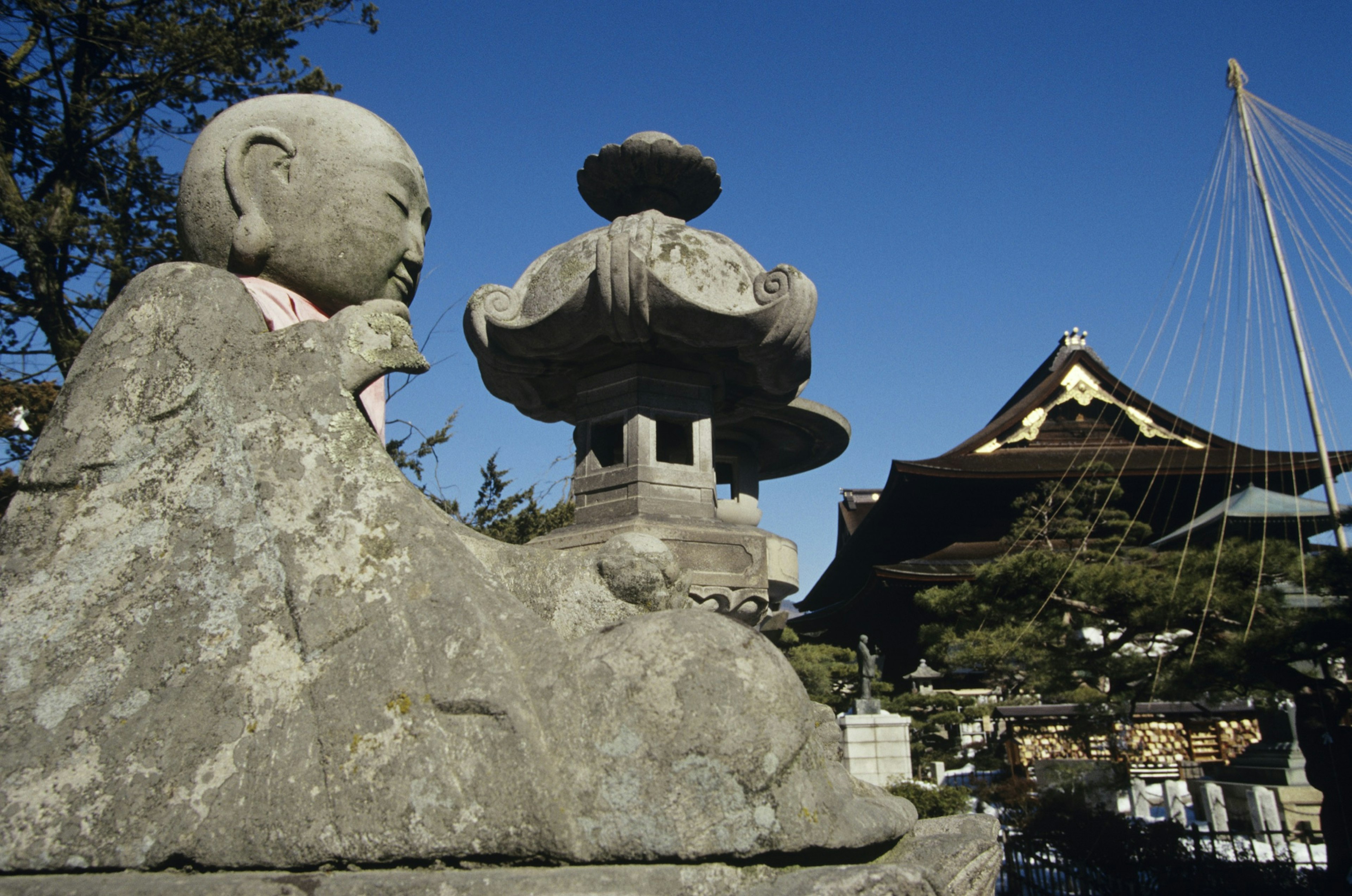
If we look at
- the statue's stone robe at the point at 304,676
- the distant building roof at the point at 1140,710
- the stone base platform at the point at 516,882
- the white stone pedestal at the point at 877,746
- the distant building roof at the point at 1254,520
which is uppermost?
the distant building roof at the point at 1254,520

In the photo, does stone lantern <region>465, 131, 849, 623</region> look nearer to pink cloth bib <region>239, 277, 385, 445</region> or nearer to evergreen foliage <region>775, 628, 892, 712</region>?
pink cloth bib <region>239, 277, 385, 445</region>

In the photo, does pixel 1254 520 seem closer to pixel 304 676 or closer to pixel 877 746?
pixel 877 746

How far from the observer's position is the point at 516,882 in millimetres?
1188

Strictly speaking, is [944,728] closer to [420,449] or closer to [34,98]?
[420,449]

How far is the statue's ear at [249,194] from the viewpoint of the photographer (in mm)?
1906

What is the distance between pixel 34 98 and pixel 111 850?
33.9 feet

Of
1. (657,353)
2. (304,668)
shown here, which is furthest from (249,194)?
(657,353)

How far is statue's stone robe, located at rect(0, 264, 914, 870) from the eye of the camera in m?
1.25

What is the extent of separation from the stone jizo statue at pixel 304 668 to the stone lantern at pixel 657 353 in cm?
296

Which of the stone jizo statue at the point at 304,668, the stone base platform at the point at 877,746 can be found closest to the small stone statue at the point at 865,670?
the stone base platform at the point at 877,746

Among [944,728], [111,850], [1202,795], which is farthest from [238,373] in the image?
[944,728]

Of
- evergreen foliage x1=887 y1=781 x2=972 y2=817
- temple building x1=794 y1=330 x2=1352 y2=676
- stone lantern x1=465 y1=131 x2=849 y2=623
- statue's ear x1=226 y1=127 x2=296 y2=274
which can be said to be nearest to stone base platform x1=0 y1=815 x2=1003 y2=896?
statue's ear x1=226 y1=127 x2=296 y2=274

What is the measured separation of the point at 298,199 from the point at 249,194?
4.2 inches

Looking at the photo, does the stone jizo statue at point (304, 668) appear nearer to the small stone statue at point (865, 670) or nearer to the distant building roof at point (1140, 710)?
the small stone statue at point (865, 670)
